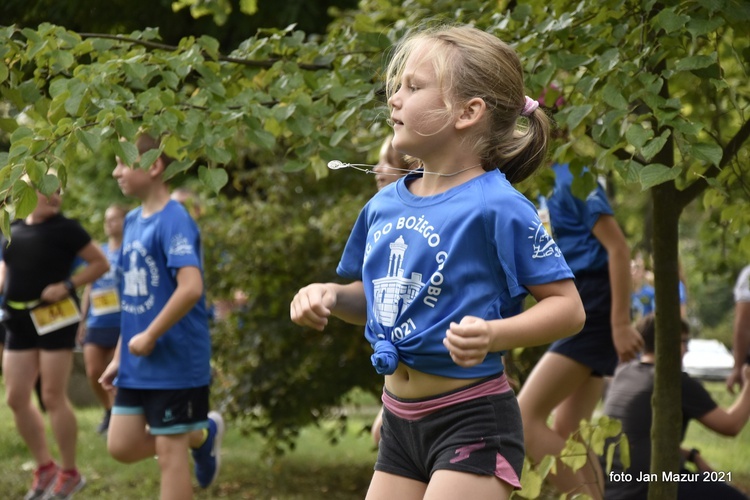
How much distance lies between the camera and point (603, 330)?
4.65m

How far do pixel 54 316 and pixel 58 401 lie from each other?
50 centimetres

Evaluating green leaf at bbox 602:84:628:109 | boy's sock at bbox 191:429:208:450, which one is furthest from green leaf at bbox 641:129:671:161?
boy's sock at bbox 191:429:208:450

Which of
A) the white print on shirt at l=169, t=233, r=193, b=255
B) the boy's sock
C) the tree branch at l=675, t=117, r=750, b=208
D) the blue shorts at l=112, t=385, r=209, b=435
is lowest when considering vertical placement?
the boy's sock

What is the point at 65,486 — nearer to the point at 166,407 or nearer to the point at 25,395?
the point at 25,395

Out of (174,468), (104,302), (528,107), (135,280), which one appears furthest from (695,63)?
(104,302)

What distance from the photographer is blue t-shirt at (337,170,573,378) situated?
255cm

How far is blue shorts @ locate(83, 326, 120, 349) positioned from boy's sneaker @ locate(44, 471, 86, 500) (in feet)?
6.22

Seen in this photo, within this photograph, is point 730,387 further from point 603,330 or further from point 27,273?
point 27,273

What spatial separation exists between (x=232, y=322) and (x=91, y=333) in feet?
5.41

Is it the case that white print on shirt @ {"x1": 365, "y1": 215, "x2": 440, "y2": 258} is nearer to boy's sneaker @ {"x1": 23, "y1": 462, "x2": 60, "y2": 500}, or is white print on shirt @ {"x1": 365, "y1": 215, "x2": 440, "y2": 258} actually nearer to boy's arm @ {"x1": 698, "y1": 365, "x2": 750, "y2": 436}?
boy's arm @ {"x1": 698, "y1": 365, "x2": 750, "y2": 436}

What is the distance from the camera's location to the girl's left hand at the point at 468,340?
2.22 m

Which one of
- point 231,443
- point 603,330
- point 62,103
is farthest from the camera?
point 231,443

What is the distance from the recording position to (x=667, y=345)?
394cm

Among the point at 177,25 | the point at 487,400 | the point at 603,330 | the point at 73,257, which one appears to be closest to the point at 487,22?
the point at 603,330
